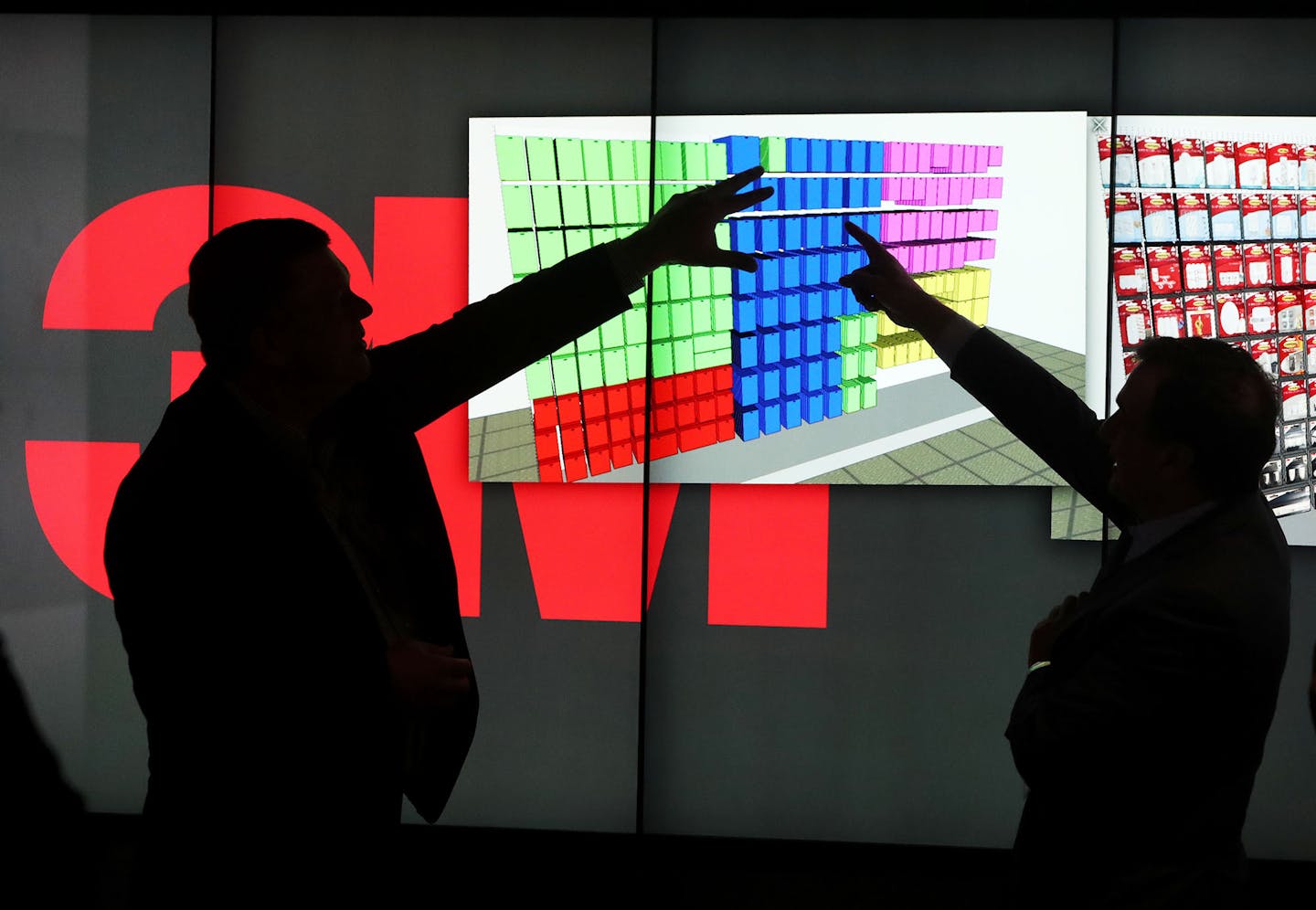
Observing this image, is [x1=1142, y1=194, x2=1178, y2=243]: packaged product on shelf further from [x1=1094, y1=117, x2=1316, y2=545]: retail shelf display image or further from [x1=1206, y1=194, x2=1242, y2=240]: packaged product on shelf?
[x1=1206, y1=194, x2=1242, y2=240]: packaged product on shelf

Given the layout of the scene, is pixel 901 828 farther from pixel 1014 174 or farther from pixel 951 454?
pixel 1014 174

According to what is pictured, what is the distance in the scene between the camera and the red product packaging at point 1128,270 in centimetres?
304

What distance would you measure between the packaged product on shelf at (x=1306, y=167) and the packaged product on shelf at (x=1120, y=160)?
1.71 feet

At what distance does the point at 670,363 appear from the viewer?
123 inches

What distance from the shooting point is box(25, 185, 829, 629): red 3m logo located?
3.15m

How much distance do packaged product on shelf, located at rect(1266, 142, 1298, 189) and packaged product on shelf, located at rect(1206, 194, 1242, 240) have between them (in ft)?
0.40

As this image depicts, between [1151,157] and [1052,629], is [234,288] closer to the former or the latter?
[1052,629]

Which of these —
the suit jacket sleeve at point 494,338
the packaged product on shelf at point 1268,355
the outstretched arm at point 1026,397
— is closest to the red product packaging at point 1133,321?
the packaged product on shelf at point 1268,355

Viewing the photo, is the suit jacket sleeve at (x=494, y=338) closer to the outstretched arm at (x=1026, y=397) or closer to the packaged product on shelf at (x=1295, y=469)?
the outstretched arm at (x=1026, y=397)

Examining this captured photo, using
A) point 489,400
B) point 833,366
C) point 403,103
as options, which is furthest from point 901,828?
point 403,103

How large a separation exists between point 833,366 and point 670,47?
1159 mm

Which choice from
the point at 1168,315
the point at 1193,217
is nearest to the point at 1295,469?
the point at 1168,315

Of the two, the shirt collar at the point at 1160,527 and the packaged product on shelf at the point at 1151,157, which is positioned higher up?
the packaged product on shelf at the point at 1151,157

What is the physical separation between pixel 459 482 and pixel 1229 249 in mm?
2619
